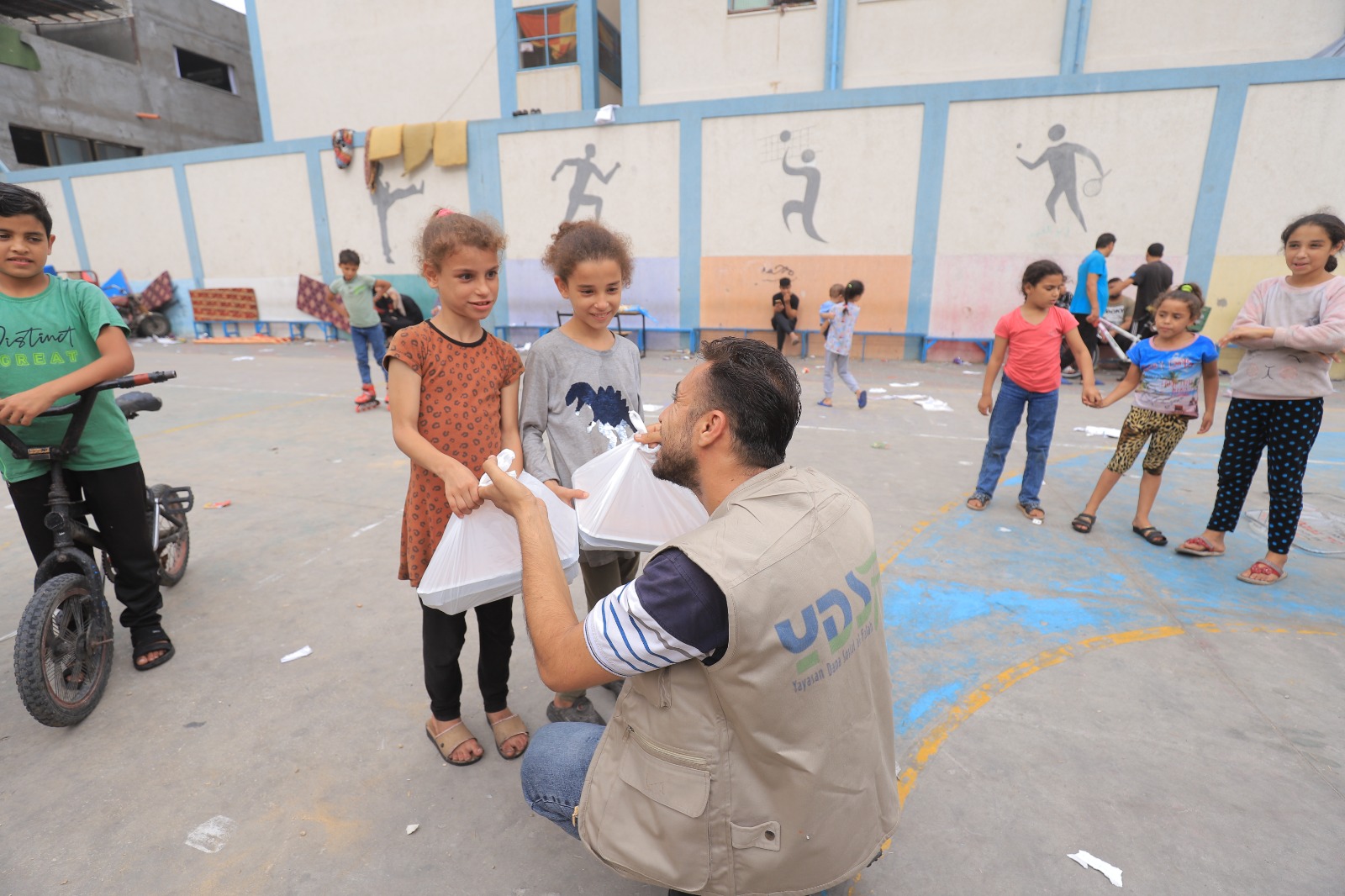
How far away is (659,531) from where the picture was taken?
1973 mm

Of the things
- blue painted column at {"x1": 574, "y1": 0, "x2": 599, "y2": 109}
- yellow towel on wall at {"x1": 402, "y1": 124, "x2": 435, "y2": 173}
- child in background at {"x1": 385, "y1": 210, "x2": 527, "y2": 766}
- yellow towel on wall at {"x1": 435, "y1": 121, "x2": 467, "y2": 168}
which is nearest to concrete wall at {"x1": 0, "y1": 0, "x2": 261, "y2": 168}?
yellow towel on wall at {"x1": 402, "y1": 124, "x2": 435, "y2": 173}

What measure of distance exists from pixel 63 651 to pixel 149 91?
2255 cm

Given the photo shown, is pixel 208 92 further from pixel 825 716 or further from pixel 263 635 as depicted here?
pixel 825 716

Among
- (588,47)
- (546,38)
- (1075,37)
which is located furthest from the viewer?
(546,38)

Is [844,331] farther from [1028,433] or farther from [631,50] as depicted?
[631,50]

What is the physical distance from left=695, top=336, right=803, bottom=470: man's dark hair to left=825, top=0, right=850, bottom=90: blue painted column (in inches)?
503

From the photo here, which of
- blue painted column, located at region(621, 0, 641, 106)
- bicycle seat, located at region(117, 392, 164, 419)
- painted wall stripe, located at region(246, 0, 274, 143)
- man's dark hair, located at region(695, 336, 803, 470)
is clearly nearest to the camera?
man's dark hair, located at region(695, 336, 803, 470)

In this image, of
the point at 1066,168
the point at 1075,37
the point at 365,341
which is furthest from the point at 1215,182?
the point at 365,341

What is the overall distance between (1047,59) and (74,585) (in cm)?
1422

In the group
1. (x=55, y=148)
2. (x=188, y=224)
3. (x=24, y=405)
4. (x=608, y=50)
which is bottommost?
(x=24, y=405)

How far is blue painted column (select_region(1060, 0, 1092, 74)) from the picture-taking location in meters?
10.8

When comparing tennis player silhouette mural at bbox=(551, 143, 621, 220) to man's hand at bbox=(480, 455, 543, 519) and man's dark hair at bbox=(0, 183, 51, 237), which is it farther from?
man's hand at bbox=(480, 455, 543, 519)

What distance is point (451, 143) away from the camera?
12.7 m

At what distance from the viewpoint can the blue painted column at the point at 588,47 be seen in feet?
44.5
